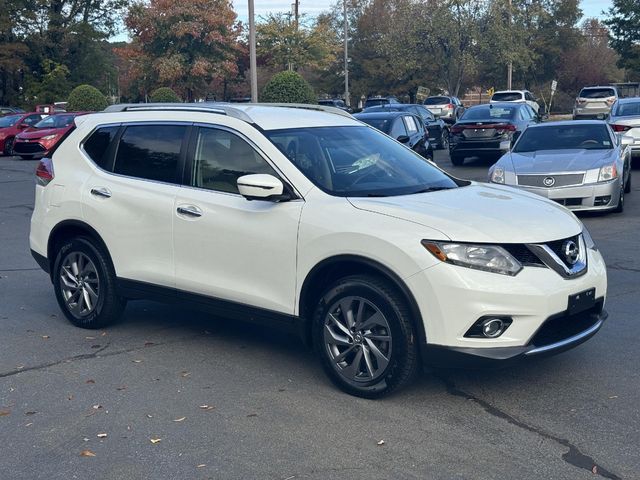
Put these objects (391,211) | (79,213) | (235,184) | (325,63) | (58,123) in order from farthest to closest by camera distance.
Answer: (325,63) < (58,123) < (79,213) < (235,184) < (391,211)

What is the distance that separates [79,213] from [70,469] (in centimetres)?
300

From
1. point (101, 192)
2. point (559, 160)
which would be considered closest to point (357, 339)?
point (101, 192)

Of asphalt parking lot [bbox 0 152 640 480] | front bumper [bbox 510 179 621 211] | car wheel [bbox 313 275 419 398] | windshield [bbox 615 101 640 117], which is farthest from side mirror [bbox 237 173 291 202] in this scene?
windshield [bbox 615 101 640 117]

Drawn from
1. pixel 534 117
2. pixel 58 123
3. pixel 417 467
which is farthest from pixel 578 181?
pixel 58 123

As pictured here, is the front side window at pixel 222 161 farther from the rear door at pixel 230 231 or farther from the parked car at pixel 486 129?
the parked car at pixel 486 129

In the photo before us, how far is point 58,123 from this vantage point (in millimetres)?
29469

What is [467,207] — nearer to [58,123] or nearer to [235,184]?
[235,184]

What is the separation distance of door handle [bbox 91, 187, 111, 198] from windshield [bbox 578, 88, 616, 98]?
123 feet

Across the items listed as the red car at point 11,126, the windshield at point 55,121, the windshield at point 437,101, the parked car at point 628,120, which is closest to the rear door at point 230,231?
the parked car at point 628,120

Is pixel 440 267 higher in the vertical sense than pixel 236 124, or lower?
lower

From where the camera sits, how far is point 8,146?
3181 cm

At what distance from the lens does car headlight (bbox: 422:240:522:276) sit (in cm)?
498

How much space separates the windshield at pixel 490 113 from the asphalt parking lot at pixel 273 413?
14824 millimetres

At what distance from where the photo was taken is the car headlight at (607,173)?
1259 cm
